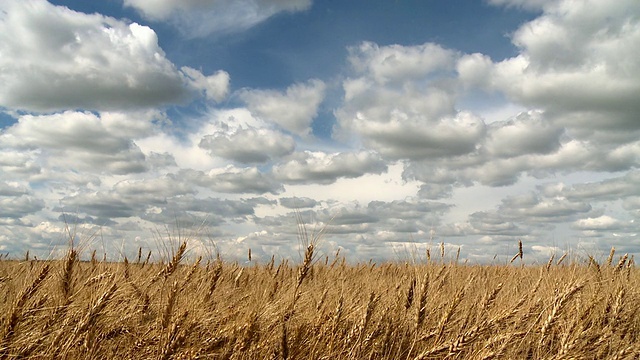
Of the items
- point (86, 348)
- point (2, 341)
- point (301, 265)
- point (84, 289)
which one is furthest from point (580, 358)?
point (84, 289)

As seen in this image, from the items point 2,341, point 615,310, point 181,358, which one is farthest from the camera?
point 615,310

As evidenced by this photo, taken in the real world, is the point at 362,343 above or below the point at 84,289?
below

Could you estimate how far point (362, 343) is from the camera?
4.14 m

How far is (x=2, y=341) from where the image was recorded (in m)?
3.09

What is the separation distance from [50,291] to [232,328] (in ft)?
6.06

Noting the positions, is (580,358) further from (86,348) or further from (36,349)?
(36,349)

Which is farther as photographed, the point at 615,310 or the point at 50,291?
the point at 615,310

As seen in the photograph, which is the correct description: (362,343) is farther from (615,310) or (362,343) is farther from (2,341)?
(615,310)

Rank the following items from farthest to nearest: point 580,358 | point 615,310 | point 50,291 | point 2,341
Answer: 1. point 615,310
2. point 50,291
3. point 580,358
4. point 2,341

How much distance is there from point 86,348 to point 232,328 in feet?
3.76

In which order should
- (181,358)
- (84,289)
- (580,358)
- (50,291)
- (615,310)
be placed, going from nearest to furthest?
(181,358) → (580,358) → (50,291) → (84,289) → (615,310)

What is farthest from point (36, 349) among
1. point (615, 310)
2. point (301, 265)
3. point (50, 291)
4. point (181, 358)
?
point (615, 310)

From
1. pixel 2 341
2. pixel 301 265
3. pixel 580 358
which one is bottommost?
pixel 580 358

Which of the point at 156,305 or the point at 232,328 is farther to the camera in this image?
the point at 156,305
